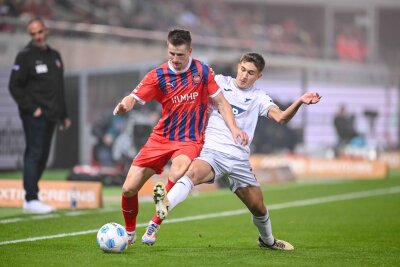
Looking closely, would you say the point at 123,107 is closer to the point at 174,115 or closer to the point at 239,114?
the point at 174,115

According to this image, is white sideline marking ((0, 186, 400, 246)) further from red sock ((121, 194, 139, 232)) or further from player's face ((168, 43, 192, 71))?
player's face ((168, 43, 192, 71))

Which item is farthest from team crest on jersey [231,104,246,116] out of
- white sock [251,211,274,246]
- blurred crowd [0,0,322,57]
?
blurred crowd [0,0,322,57]

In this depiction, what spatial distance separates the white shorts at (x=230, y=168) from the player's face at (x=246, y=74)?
0.76 m

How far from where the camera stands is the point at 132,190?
895 centimetres

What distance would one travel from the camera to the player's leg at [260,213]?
29.3ft

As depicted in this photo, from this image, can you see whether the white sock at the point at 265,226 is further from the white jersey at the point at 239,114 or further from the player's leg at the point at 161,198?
the player's leg at the point at 161,198

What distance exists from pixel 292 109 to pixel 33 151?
494cm

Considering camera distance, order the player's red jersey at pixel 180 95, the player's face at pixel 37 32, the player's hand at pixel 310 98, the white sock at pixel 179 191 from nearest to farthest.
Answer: the white sock at pixel 179 191 < the player's hand at pixel 310 98 < the player's red jersey at pixel 180 95 < the player's face at pixel 37 32

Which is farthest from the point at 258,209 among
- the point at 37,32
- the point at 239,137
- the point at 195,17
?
the point at 195,17

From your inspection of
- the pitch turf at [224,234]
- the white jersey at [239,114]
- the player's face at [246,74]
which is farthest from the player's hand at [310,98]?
the pitch turf at [224,234]

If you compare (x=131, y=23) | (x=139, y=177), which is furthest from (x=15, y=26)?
(x=139, y=177)

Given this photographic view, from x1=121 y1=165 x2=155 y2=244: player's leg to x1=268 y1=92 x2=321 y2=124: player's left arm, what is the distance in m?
1.30

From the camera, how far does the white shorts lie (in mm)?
8852

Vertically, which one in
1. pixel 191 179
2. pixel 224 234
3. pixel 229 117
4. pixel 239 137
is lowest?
pixel 224 234
